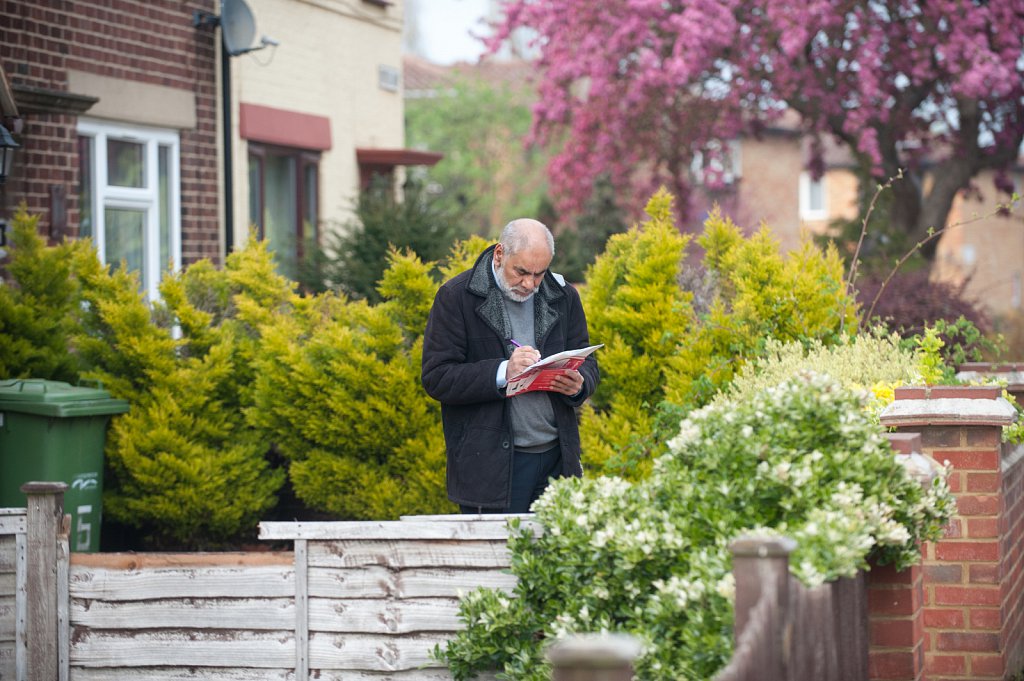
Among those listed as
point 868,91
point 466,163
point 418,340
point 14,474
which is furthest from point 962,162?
point 466,163

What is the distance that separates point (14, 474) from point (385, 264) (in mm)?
4365

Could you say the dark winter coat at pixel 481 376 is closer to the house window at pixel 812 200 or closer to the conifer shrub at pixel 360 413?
the conifer shrub at pixel 360 413

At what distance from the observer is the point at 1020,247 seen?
1766 inches

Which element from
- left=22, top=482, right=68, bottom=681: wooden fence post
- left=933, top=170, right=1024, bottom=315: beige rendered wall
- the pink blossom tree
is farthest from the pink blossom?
left=933, top=170, right=1024, bottom=315: beige rendered wall

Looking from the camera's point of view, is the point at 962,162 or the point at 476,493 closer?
the point at 476,493

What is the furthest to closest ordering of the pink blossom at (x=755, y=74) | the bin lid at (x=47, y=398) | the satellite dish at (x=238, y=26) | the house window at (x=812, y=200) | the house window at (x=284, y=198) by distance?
1. the house window at (x=812, y=200)
2. the pink blossom at (x=755, y=74)
3. the house window at (x=284, y=198)
4. the satellite dish at (x=238, y=26)
5. the bin lid at (x=47, y=398)

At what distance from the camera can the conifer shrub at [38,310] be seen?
7.52m

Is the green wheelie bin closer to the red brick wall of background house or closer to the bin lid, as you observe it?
the bin lid

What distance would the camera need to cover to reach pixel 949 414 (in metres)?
5.14

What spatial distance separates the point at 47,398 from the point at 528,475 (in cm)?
300

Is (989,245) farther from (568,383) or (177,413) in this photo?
(568,383)

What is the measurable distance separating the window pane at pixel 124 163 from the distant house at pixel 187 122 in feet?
0.04

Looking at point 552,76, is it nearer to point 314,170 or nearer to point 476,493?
point 314,170

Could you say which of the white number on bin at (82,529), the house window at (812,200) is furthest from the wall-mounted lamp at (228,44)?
the house window at (812,200)
